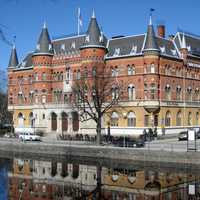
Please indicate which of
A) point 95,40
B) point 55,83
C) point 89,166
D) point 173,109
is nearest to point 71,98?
point 55,83

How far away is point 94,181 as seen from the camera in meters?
43.6

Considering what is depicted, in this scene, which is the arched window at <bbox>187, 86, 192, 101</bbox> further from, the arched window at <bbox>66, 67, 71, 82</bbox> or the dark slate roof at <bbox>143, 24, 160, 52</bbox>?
the arched window at <bbox>66, 67, 71, 82</bbox>

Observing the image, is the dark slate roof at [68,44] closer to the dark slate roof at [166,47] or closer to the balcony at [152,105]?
the dark slate roof at [166,47]

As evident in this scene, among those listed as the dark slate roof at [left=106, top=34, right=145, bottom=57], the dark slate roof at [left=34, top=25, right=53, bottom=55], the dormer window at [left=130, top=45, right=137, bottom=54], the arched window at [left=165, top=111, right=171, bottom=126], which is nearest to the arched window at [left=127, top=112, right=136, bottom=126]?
the arched window at [left=165, top=111, right=171, bottom=126]

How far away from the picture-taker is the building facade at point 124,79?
250 ft

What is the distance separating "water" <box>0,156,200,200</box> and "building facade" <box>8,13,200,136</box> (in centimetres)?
2316

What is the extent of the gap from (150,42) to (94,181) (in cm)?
3701

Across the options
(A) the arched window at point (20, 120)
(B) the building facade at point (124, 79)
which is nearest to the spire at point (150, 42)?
(B) the building facade at point (124, 79)

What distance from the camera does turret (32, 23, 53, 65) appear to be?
3378 inches

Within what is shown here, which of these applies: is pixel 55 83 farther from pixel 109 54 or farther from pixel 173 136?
pixel 173 136

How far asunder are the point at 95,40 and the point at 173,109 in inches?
713

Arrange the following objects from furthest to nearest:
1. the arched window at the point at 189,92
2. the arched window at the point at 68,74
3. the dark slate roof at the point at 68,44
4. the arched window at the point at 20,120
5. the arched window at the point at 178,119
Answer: the arched window at the point at 20,120
the arched window at the point at 68,74
the dark slate roof at the point at 68,44
the arched window at the point at 189,92
the arched window at the point at 178,119

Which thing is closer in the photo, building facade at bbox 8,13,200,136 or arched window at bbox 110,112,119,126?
building facade at bbox 8,13,200,136

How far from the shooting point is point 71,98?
277 feet
